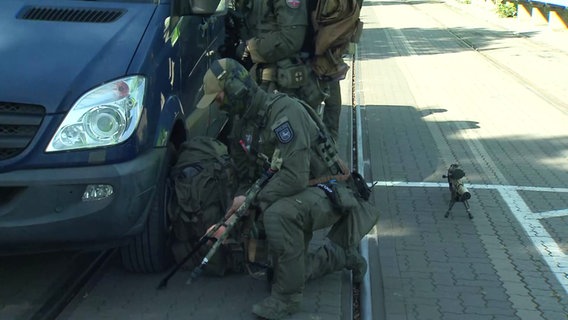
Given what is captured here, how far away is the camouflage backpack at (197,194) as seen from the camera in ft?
13.8

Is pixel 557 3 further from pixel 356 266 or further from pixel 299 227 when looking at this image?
pixel 299 227

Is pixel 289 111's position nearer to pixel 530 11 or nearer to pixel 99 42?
pixel 99 42

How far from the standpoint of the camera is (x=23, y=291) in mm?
4086

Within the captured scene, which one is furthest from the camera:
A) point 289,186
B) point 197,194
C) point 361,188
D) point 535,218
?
point 535,218

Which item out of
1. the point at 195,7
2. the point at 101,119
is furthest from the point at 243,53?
the point at 101,119

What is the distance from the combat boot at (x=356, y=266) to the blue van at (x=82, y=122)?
1224mm

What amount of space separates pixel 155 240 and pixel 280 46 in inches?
85.0

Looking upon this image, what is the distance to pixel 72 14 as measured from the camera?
12.8 ft

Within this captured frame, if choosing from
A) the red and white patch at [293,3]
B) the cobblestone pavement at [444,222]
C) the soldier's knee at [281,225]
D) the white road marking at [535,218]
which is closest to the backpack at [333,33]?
the red and white patch at [293,3]

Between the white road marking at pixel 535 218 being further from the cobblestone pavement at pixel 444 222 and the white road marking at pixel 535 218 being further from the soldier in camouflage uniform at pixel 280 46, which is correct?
the soldier in camouflage uniform at pixel 280 46

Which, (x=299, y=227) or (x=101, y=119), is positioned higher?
(x=101, y=119)

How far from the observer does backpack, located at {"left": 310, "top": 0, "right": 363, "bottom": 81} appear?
566cm

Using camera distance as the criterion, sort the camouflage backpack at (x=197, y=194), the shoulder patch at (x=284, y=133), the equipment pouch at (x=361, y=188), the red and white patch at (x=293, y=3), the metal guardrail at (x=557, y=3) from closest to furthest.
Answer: the shoulder patch at (x=284, y=133)
the equipment pouch at (x=361, y=188)
the camouflage backpack at (x=197, y=194)
the red and white patch at (x=293, y=3)
the metal guardrail at (x=557, y=3)

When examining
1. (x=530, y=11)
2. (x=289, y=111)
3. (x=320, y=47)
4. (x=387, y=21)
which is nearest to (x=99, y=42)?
(x=289, y=111)
